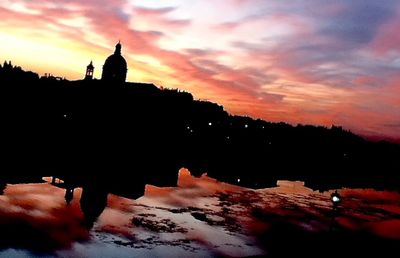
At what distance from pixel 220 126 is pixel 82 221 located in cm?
11496

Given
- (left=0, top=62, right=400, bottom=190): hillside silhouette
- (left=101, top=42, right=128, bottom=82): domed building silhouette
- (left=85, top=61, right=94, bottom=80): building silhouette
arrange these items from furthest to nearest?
(left=85, top=61, right=94, bottom=80): building silhouette → (left=101, top=42, right=128, bottom=82): domed building silhouette → (left=0, top=62, right=400, bottom=190): hillside silhouette

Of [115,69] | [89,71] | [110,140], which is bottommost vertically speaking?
[110,140]

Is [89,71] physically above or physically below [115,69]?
below

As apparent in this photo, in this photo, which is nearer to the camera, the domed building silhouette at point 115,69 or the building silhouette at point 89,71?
the domed building silhouette at point 115,69

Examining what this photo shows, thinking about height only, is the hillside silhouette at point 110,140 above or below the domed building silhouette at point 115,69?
below

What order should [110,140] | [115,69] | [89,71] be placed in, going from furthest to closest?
[89,71] < [115,69] < [110,140]

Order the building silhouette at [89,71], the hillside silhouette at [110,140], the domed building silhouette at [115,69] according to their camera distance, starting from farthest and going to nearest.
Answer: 1. the building silhouette at [89,71]
2. the domed building silhouette at [115,69]
3. the hillside silhouette at [110,140]

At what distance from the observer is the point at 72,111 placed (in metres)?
90.0

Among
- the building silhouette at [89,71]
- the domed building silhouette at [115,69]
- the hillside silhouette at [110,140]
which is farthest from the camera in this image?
the building silhouette at [89,71]

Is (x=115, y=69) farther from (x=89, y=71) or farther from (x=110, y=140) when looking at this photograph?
(x=110, y=140)

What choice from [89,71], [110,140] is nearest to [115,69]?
[89,71]

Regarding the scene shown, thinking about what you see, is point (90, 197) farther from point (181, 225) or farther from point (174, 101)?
point (174, 101)

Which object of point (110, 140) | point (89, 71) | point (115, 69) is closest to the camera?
point (110, 140)

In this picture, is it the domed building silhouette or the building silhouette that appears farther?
the building silhouette
